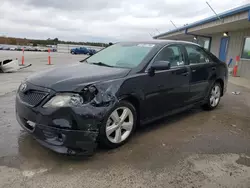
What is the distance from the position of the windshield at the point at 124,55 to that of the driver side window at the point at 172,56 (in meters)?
0.22

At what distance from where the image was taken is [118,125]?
10.0ft

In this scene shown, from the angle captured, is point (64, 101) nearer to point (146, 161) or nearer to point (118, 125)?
point (118, 125)

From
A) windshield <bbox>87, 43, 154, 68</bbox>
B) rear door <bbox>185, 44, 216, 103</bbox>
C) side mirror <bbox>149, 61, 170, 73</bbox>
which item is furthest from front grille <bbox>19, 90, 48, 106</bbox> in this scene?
rear door <bbox>185, 44, 216, 103</bbox>

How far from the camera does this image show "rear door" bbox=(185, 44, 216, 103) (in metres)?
4.37

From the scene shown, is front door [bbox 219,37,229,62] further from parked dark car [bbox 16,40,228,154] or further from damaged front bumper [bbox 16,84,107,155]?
Result: damaged front bumper [bbox 16,84,107,155]

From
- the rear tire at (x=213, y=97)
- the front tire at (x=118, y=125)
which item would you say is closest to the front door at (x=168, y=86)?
the front tire at (x=118, y=125)

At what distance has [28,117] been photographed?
2787mm

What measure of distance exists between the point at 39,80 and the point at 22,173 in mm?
1164

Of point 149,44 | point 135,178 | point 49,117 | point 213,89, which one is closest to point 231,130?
point 213,89

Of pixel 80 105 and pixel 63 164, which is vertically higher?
pixel 80 105

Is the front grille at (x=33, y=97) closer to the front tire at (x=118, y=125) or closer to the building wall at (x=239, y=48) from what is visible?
the front tire at (x=118, y=125)

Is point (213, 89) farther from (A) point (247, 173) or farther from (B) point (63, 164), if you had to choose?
(B) point (63, 164)

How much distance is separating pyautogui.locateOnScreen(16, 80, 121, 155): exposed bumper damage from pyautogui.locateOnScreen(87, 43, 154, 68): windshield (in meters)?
0.92

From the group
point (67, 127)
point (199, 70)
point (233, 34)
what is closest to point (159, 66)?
point (199, 70)
